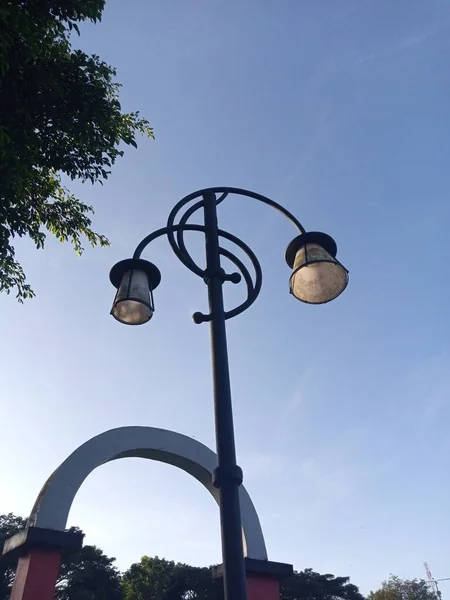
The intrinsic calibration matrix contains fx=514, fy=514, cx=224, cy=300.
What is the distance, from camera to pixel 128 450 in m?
9.10

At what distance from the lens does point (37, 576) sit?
733 centimetres

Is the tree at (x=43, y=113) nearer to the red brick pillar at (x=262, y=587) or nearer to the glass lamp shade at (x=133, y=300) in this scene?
the glass lamp shade at (x=133, y=300)

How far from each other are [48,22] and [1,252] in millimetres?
3038

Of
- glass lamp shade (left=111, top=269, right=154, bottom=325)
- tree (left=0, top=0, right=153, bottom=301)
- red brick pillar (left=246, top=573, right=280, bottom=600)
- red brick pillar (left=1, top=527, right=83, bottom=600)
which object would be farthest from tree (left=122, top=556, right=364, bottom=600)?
glass lamp shade (left=111, top=269, right=154, bottom=325)

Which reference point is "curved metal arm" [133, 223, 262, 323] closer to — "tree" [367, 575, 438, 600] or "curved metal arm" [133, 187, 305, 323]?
"curved metal arm" [133, 187, 305, 323]

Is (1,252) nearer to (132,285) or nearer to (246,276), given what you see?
(132,285)

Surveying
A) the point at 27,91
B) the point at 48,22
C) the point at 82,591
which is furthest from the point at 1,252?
the point at 82,591

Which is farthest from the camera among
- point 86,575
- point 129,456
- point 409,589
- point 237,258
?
point 409,589

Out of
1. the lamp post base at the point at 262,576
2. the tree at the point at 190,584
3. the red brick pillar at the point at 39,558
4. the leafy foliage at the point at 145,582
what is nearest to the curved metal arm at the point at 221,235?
the red brick pillar at the point at 39,558

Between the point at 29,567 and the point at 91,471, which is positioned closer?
the point at 29,567

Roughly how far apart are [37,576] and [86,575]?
961 inches

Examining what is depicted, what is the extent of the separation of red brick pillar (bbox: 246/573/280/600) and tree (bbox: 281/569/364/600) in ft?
81.3

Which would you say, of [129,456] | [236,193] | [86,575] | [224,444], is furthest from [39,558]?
[86,575]

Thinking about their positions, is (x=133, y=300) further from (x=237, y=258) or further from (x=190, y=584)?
(x=190, y=584)
